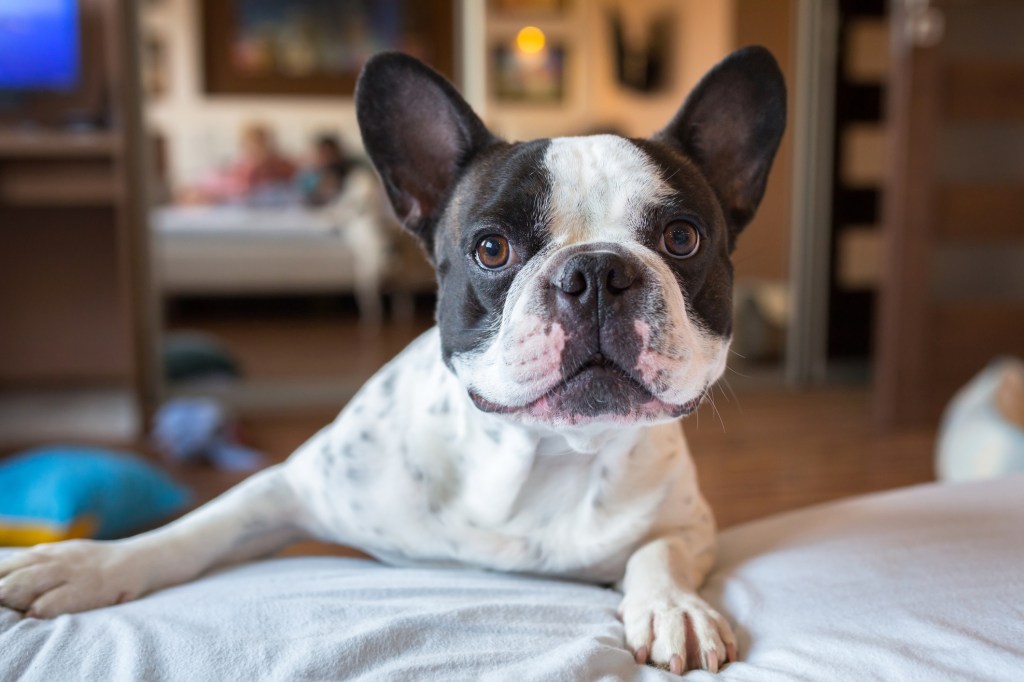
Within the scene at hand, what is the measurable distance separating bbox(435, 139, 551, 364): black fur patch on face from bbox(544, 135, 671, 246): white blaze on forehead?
0.02 meters

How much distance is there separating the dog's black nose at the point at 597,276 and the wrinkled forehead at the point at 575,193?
128 mm

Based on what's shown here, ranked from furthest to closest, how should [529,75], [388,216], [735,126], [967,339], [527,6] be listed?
[529,75] < [527,6] < [388,216] < [967,339] < [735,126]

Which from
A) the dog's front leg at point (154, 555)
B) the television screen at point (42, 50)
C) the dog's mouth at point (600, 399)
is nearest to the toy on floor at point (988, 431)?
the dog's mouth at point (600, 399)

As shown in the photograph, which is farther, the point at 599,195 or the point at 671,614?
the point at 599,195

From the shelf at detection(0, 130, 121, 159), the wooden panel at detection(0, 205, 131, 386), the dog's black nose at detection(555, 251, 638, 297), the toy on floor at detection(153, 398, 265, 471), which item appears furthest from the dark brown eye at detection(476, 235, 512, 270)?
the wooden panel at detection(0, 205, 131, 386)

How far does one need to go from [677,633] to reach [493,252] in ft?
1.93

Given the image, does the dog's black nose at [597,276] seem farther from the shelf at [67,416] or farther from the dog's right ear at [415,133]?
the shelf at [67,416]

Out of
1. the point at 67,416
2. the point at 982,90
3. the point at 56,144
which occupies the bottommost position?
the point at 67,416

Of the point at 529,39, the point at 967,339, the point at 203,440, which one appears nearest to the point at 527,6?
the point at 529,39

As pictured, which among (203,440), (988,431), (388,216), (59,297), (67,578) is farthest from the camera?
(59,297)

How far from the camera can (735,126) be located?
5.59ft

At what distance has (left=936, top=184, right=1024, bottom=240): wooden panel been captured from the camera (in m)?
4.13

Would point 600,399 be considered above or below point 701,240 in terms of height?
below

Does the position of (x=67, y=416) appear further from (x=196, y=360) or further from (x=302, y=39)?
(x=302, y=39)
